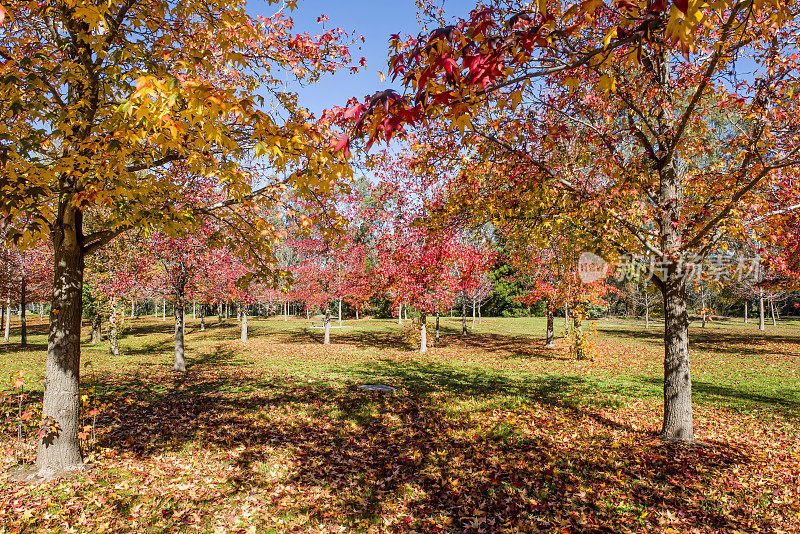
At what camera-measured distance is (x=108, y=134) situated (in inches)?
177

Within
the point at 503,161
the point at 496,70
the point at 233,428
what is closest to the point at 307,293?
the point at 233,428

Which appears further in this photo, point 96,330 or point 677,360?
point 96,330

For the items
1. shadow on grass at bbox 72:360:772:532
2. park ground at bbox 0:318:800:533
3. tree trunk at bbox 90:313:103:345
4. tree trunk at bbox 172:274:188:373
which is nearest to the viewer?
park ground at bbox 0:318:800:533

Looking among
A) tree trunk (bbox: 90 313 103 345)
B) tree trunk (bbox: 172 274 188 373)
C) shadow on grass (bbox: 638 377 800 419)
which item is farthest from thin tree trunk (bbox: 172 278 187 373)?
shadow on grass (bbox: 638 377 800 419)

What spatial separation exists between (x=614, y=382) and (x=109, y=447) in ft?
39.8

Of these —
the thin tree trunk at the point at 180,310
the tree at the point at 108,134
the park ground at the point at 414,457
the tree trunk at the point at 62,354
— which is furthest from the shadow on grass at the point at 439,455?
the thin tree trunk at the point at 180,310

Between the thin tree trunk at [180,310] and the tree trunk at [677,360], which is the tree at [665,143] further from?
the thin tree trunk at [180,310]

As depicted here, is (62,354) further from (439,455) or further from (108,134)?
(439,455)

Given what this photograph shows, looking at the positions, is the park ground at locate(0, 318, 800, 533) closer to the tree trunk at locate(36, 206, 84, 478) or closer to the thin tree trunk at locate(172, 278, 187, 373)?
the tree trunk at locate(36, 206, 84, 478)

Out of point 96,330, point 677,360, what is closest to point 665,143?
point 677,360

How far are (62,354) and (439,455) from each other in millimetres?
5273

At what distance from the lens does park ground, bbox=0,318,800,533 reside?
4.39 meters

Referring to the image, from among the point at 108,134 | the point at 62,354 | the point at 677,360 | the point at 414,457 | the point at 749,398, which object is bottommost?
the point at 749,398

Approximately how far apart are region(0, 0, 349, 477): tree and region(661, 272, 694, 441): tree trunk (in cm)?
565
